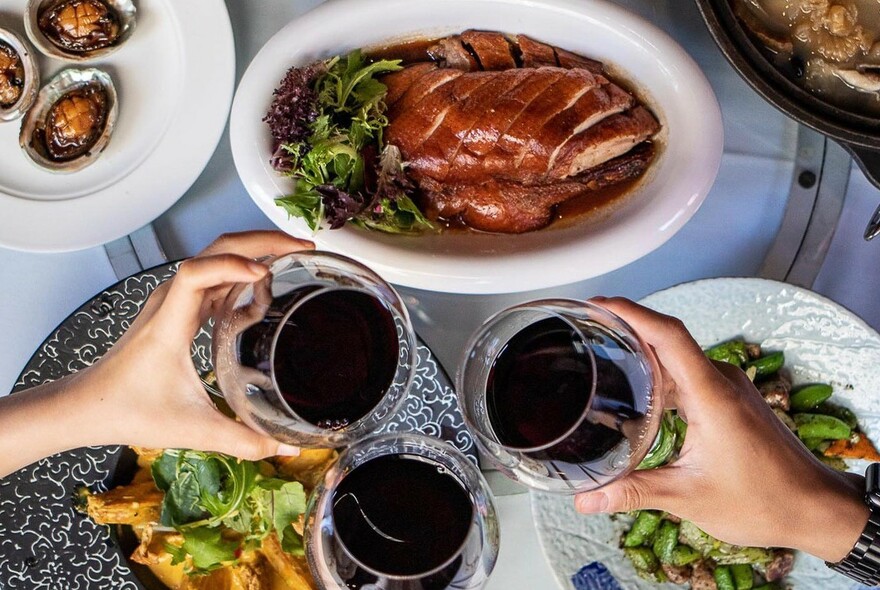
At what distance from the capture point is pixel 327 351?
150 centimetres

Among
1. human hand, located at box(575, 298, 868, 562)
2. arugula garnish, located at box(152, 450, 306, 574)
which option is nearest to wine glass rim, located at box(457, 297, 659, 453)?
human hand, located at box(575, 298, 868, 562)

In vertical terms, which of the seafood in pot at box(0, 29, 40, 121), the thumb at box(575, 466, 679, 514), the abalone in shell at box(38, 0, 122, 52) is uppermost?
the abalone in shell at box(38, 0, 122, 52)

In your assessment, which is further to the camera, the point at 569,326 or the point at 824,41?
the point at 824,41

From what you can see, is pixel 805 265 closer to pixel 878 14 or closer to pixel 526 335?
pixel 878 14

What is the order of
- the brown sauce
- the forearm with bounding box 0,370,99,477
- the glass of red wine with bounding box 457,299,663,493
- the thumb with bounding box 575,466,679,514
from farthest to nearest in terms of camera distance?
the brown sauce, the forearm with bounding box 0,370,99,477, the thumb with bounding box 575,466,679,514, the glass of red wine with bounding box 457,299,663,493

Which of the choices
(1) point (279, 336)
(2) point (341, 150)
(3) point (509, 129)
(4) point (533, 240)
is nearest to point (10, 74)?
(2) point (341, 150)

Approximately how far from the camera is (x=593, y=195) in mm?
2121

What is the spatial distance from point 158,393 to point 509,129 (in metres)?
1.00

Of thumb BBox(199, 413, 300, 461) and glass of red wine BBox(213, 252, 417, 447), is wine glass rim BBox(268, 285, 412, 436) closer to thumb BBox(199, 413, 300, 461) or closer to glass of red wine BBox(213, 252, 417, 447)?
glass of red wine BBox(213, 252, 417, 447)

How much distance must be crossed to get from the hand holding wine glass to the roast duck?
0.47 meters

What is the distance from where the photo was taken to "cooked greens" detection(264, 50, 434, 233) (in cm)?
187

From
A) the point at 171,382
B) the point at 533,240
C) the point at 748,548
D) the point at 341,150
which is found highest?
the point at 341,150

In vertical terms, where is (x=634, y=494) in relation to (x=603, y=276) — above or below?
below

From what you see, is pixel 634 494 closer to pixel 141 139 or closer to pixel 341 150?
pixel 341 150
